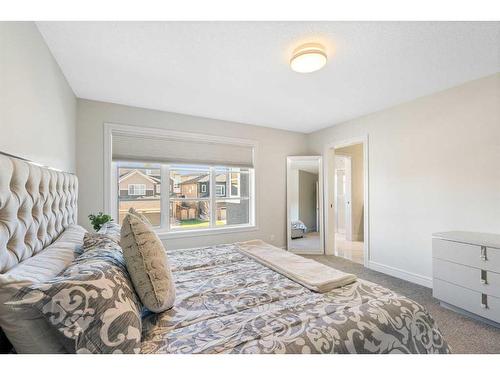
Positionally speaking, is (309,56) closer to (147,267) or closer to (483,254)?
(147,267)

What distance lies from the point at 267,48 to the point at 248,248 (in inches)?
72.7

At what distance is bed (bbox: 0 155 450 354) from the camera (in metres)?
0.81

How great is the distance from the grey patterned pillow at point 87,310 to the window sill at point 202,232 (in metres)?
2.48

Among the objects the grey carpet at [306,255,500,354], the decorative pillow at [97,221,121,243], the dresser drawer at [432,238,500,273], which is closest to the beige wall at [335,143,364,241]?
the grey carpet at [306,255,500,354]

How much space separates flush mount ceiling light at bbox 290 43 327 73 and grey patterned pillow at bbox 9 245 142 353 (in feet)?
6.61

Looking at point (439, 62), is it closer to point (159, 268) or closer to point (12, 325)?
point (159, 268)

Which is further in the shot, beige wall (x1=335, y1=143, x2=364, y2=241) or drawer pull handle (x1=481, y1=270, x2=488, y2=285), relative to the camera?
beige wall (x1=335, y1=143, x2=364, y2=241)

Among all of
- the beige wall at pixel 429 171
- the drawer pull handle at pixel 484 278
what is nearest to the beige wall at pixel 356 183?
the beige wall at pixel 429 171

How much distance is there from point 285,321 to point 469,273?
7.14 ft

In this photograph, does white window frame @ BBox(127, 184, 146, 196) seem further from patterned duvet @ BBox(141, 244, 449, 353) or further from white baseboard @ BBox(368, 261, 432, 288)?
white baseboard @ BBox(368, 261, 432, 288)

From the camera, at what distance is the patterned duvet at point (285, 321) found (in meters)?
0.85

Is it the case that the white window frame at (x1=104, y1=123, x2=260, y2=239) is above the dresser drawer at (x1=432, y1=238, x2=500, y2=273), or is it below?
above

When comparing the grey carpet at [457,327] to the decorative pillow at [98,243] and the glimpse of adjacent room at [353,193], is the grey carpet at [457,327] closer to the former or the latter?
the glimpse of adjacent room at [353,193]
